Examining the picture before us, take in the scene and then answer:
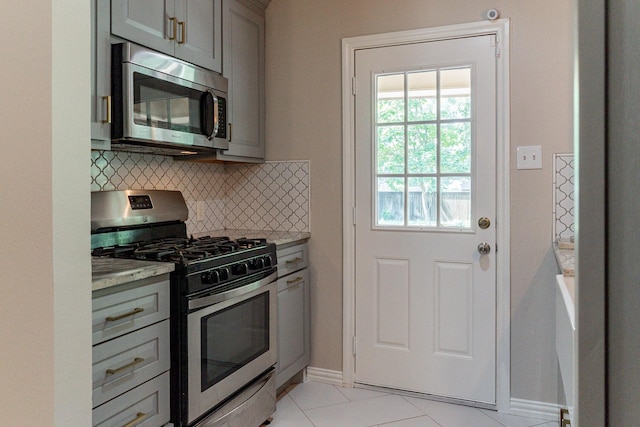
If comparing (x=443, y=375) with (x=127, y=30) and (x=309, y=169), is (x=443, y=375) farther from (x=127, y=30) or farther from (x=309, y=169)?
(x=127, y=30)

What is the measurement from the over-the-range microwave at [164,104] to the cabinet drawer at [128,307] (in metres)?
0.66

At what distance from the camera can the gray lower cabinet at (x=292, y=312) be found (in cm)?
260

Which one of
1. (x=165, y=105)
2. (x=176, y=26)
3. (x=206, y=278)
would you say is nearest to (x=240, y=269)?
(x=206, y=278)

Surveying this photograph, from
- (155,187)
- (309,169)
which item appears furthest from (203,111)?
(309,169)

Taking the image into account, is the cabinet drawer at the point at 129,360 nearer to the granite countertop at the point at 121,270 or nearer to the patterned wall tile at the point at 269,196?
the granite countertop at the point at 121,270

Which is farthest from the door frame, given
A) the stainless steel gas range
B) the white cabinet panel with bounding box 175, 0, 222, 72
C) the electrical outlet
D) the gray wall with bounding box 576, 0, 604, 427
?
the gray wall with bounding box 576, 0, 604, 427

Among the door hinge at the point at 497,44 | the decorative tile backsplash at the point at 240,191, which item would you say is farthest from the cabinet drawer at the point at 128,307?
the door hinge at the point at 497,44

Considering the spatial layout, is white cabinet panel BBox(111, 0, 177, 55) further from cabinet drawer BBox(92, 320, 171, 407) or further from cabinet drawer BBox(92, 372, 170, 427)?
cabinet drawer BBox(92, 372, 170, 427)

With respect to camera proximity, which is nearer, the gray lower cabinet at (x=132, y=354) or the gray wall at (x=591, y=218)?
the gray wall at (x=591, y=218)

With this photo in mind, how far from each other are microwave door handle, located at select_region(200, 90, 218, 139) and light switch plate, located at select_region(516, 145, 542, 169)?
163 centimetres

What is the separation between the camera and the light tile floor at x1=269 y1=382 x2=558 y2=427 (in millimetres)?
2398

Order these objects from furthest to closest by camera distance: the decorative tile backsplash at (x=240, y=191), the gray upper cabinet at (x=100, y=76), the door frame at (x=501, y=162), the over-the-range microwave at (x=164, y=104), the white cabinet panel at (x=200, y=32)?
the decorative tile backsplash at (x=240, y=191)
the door frame at (x=501, y=162)
the white cabinet panel at (x=200, y=32)
the over-the-range microwave at (x=164, y=104)
the gray upper cabinet at (x=100, y=76)

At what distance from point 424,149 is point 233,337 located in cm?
148

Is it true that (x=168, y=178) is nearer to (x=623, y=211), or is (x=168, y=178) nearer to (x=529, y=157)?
(x=529, y=157)
